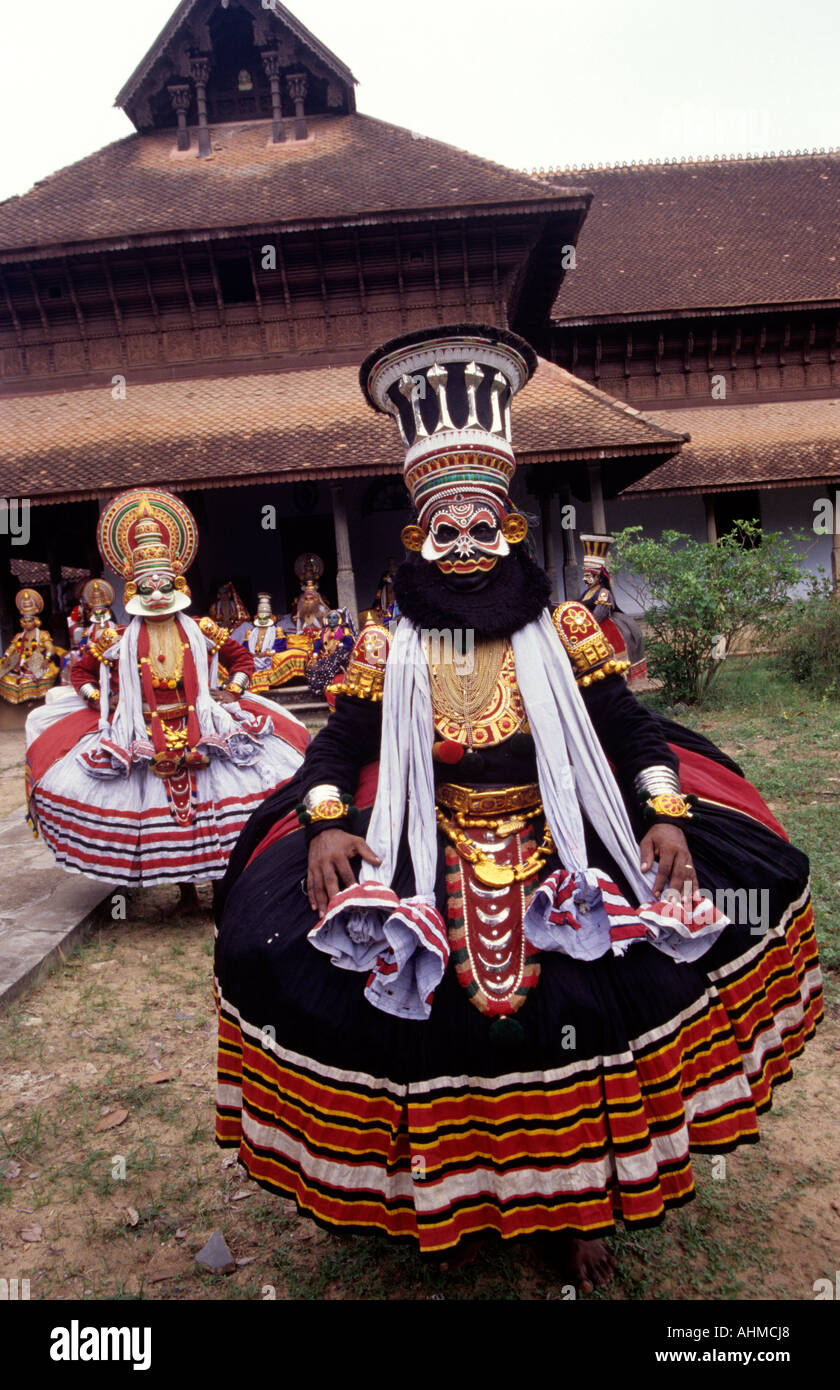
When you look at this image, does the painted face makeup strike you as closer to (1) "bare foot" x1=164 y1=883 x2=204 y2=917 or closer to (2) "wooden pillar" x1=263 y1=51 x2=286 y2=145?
(1) "bare foot" x1=164 y1=883 x2=204 y2=917

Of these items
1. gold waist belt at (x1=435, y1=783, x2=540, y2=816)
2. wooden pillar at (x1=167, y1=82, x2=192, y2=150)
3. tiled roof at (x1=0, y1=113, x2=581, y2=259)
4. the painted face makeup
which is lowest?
gold waist belt at (x1=435, y1=783, x2=540, y2=816)

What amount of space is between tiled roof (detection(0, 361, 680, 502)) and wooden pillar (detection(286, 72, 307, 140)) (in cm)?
509

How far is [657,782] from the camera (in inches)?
90.5

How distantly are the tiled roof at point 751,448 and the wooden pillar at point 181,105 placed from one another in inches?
403

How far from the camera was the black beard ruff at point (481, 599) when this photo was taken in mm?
2463

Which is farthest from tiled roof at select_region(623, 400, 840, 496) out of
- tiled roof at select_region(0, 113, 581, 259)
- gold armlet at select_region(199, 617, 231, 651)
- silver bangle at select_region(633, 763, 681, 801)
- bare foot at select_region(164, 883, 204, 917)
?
silver bangle at select_region(633, 763, 681, 801)

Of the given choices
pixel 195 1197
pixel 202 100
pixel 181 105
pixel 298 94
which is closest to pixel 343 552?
pixel 298 94

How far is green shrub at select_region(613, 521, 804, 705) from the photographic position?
9.47 metres

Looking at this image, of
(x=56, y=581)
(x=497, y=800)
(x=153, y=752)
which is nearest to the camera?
(x=497, y=800)

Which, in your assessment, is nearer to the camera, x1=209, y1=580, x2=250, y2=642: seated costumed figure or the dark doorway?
x1=209, y1=580, x2=250, y2=642: seated costumed figure

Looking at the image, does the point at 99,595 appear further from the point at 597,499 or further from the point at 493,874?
the point at 493,874

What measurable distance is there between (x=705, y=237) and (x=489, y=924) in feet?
68.6

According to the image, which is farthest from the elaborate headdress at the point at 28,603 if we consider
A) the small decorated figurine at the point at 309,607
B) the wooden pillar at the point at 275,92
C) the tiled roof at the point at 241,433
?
the wooden pillar at the point at 275,92
